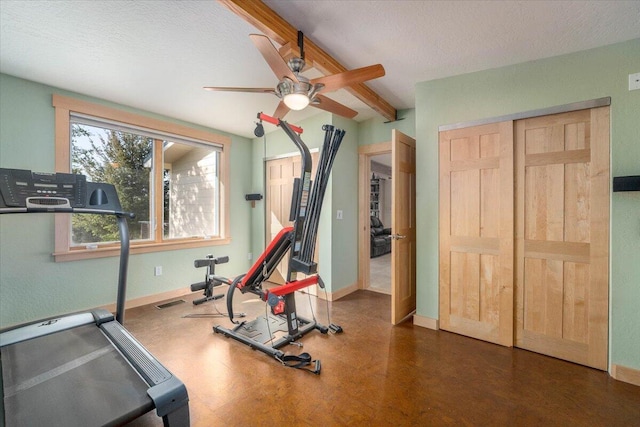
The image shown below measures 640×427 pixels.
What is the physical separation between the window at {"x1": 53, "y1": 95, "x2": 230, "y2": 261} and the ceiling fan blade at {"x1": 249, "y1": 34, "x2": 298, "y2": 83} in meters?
2.57

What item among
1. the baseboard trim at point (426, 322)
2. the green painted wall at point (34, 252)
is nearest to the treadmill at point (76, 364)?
the green painted wall at point (34, 252)

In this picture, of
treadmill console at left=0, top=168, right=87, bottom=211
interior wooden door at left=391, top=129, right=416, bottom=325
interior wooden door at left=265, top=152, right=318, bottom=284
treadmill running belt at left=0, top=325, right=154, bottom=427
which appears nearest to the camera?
treadmill running belt at left=0, top=325, right=154, bottom=427

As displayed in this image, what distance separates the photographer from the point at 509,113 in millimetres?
2377

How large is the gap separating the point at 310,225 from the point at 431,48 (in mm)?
1745

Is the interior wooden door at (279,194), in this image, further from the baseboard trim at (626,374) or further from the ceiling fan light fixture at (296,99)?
the baseboard trim at (626,374)

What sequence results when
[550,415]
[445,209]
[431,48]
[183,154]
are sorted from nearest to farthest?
[550,415] → [431,48] → [445,209] → [183,154]

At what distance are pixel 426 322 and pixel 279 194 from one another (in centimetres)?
274

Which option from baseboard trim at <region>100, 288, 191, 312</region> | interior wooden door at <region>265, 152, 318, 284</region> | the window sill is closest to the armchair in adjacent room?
interior wooden door at <region>265, 152, 318, 284</region>

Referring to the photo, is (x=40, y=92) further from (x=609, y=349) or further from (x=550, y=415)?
(x=609, y=349)

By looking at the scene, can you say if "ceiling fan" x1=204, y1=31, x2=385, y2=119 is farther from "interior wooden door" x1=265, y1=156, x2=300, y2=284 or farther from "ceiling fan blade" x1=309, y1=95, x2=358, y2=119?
"interior wooden door" x1=265, y1=156, x2=300, y2=284

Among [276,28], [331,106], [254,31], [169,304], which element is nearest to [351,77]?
[331,106]

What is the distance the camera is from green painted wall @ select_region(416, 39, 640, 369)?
1.93 meters

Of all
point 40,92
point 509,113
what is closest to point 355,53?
point 509,113

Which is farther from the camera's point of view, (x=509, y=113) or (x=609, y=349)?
(x=509, y=113)
